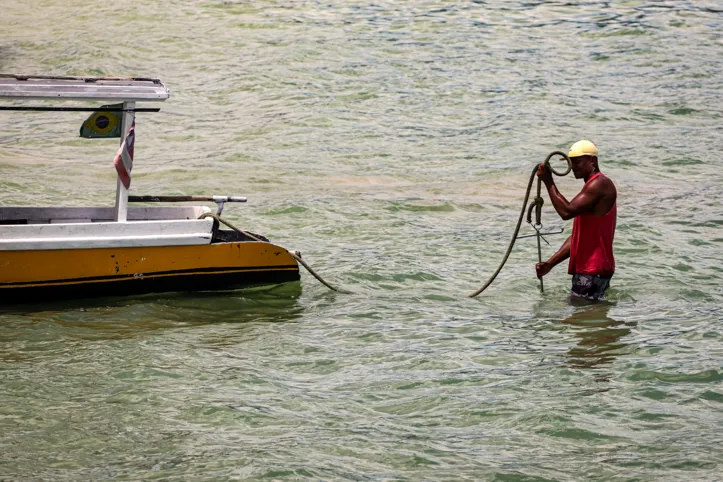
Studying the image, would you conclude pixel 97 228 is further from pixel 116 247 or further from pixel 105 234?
pixel 116 247

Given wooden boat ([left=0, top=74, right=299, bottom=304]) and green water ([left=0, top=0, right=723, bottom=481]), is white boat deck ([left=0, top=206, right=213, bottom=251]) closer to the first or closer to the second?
wooden boat ([left=0, top=74, right=299, bottom=304])

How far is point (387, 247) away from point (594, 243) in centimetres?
400

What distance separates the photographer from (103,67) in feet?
74.7

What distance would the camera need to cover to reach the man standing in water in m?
9.39

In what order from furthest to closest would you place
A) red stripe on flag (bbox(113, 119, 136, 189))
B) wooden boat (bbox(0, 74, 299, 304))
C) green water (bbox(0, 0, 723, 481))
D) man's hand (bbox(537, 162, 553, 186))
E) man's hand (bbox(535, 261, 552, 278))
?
1. man's hand (bbox(535, 261, 552, 278))
2. red stripe on flag (bbox(113, 119, 136, 189))
3. wooden boat (bbox(0, 74, 299, 304))
4. man's hand (bbox(537, 162, 553, 186))
5. green water (bbox(0, 0, 723, 481))

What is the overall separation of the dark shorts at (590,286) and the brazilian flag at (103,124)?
177 inches

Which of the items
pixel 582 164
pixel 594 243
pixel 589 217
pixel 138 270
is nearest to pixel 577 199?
pixel 589 217

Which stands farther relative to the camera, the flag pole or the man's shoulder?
the flag pole

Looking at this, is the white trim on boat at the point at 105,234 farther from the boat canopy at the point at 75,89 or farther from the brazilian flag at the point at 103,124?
the boat canopy at the point at 75,89

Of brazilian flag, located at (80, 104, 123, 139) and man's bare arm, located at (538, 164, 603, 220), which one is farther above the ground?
brazilian flag, located at (80, 104, 123, 139)

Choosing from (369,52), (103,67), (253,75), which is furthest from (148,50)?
(369,52)

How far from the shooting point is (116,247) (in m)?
9.92

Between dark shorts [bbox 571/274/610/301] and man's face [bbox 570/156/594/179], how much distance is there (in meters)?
0.96

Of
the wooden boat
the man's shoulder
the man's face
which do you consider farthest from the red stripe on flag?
the man's shoulder
